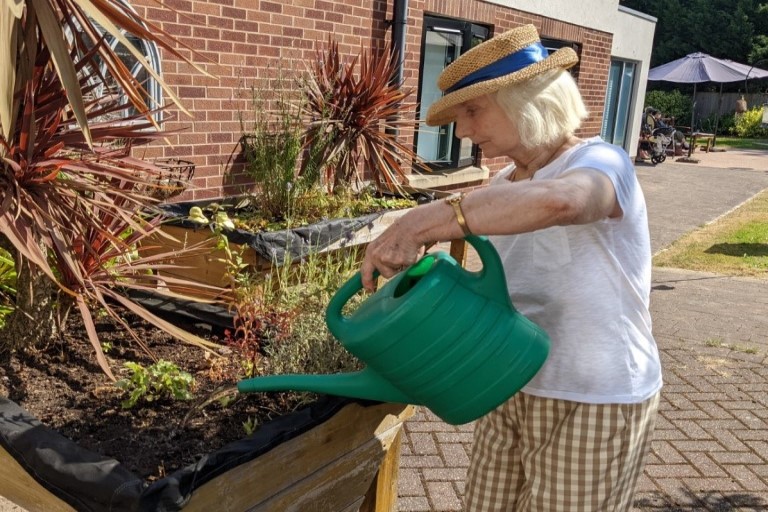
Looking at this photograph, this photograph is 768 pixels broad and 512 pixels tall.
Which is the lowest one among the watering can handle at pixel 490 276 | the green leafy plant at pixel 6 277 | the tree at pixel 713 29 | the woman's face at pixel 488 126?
the green leafy plant at pixel 6 277

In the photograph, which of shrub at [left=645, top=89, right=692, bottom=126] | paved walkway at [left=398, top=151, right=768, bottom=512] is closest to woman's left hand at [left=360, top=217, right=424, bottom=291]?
paved walkway at [left=398, top=151, right=768, bottom=512]

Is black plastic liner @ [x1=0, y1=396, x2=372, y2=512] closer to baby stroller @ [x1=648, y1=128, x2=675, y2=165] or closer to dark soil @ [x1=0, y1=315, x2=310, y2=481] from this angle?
dark soil @ [x1=0, y1=315, x2=310, y2=481]

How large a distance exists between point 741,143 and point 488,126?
85.7 ft

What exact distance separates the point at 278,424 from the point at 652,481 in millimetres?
2061

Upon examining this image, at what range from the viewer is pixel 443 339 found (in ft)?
4.87

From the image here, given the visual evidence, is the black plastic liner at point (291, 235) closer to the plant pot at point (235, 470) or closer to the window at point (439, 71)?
the plant pot at point (235, 470)

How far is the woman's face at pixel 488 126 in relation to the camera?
5.62 ft

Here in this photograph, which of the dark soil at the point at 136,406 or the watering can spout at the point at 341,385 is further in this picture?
the dark soil at the point at 136,406

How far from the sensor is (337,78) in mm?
4863

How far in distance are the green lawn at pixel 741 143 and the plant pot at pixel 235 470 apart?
78.8ft

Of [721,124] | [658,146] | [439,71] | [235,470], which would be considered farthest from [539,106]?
[721,124]

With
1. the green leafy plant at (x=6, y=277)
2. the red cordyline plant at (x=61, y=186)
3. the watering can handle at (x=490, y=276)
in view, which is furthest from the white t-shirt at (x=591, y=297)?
the green leafy plant at (x=6, y=277)

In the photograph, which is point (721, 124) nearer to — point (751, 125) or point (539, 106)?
point (751, 125)

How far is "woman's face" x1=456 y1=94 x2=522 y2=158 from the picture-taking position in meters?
1.71
